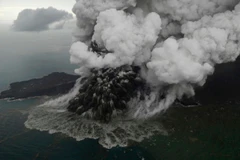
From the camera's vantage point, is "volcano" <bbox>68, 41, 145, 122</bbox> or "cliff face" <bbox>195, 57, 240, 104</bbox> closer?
"volcano" <bbox>68, 41, 145, 122</bbox>

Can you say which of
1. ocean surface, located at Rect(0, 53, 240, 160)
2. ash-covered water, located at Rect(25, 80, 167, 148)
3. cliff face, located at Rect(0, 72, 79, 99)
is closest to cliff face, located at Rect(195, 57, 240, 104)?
ocean surface, located at Rect(0, 53, 240, 160)

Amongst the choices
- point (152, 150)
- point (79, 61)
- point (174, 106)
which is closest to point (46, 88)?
point (79, 61)

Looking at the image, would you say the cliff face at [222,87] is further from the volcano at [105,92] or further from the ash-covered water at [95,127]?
the ash-covered water at [95,127]

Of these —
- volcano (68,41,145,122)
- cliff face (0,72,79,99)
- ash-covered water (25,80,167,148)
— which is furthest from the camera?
cliff face (0,72,79,99)

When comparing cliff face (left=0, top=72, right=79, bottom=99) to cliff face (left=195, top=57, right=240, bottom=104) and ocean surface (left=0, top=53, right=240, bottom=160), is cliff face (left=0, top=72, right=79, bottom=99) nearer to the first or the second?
ocean surface (left=0, top=53, right=240, bottom=160)

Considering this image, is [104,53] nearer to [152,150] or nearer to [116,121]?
[116,121]

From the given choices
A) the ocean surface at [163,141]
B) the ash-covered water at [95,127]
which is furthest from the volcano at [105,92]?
the ocean surface at [163,141]
